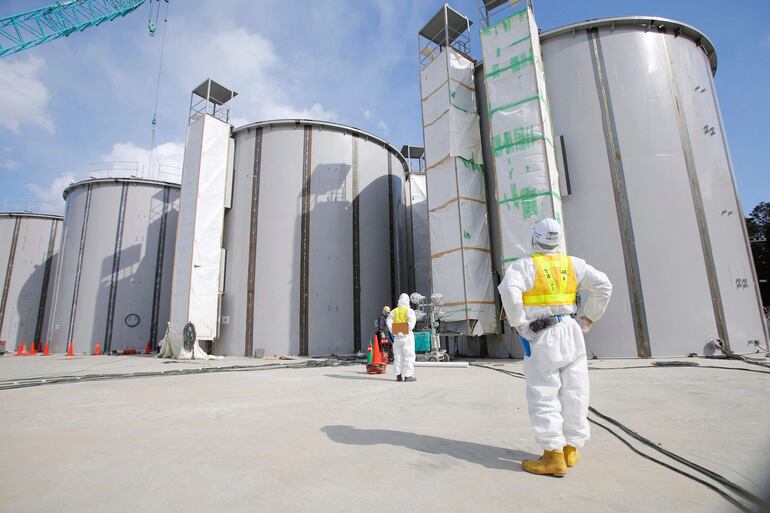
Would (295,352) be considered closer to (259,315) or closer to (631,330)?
(259,315)

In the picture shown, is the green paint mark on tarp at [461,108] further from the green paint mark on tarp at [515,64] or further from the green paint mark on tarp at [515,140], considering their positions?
the green paint mark on tarp at [515,140]

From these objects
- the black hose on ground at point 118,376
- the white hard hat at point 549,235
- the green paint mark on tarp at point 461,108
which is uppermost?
the green paint mark on tarp at point 461,108

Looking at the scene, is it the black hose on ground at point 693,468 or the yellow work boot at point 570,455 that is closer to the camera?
the black hose on ground at point 693,468

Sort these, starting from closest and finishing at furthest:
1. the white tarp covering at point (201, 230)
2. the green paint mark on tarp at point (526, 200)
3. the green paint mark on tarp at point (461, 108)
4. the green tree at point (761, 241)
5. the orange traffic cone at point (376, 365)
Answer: the orange traffic cone at point (376, 365) → the green paint mark on tarp at point (526, 200) → the green paint mark on tarp at point (461, 108) → the white tarp covering at point (201, 230) → the green tree at point (761, 241)

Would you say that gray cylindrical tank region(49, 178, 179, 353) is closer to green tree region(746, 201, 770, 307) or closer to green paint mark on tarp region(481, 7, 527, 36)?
green paint mark on tarp region(481, 7, 527, 36)

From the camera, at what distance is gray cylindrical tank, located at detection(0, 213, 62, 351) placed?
25953 mm

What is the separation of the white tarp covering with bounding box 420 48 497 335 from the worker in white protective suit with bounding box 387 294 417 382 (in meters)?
4.92

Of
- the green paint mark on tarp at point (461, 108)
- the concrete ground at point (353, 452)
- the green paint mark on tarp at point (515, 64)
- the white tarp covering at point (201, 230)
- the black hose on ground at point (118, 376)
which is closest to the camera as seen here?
the concrete ground at point (353, 452)

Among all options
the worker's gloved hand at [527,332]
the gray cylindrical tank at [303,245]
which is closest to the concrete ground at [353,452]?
the worker's gloved hand at [527,332]

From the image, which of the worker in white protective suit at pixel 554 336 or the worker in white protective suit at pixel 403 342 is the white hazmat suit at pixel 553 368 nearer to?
the worker in white protective suit at pixel 554 336

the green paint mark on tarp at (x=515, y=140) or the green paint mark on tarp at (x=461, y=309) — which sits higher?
the green paint mark on tarp at (x=515, y=140)

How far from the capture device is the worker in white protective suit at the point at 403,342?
28.5 ft

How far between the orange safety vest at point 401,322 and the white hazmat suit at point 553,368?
5.60m

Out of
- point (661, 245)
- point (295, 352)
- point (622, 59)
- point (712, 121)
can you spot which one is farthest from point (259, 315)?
point (712, 121)
